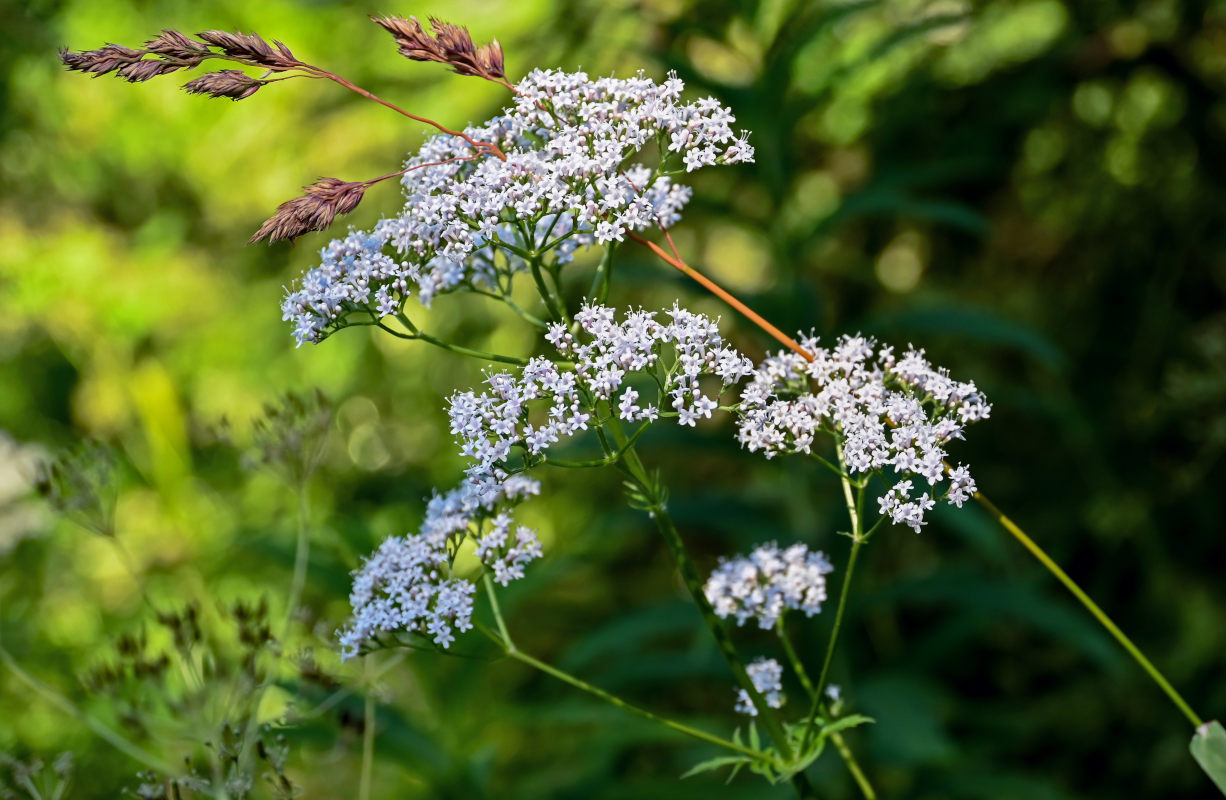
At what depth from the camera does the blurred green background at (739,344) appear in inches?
125

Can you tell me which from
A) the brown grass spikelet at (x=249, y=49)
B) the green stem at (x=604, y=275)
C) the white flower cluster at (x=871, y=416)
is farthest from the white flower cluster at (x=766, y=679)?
the brown grass spikelet at (x=249, y=49)

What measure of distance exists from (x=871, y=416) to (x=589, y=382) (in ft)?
1.22

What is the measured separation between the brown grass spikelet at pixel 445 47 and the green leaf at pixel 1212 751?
115cm

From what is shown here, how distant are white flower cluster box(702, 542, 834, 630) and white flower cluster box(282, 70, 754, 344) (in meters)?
0.56

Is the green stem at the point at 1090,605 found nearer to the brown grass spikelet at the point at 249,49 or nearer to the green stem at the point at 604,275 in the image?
the green stem at the point at 604,275

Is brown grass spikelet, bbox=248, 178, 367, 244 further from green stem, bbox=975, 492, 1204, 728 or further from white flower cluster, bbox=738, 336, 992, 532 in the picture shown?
green stem, bbox=975, 492, 1204, 728

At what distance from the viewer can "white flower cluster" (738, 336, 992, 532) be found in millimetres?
1274

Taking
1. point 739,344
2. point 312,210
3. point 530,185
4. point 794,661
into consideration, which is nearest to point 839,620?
point 794,661

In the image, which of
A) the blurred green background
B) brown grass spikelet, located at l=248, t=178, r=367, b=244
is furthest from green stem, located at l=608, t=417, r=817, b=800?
the blurred green background

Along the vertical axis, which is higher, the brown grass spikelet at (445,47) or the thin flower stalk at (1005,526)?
the brown grass spikelet at (445,47)

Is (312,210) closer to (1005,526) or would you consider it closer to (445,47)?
(445,47)

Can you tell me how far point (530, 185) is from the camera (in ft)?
4.18

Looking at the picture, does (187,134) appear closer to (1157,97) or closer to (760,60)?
(760,60)

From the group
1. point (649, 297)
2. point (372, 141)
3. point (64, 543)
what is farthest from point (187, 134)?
point (649, 297)
